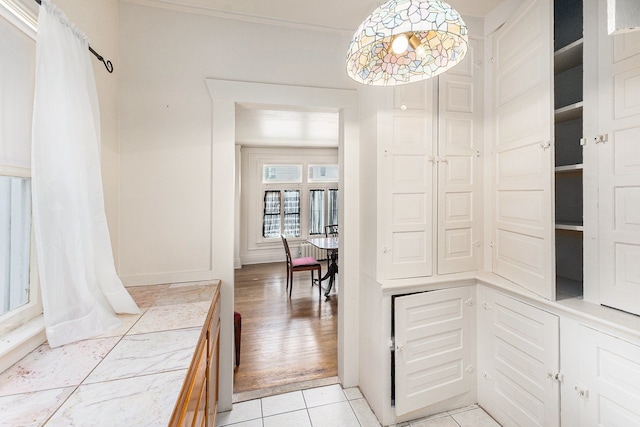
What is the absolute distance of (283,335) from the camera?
2.97m

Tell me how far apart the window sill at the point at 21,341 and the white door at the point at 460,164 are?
212 centimetres

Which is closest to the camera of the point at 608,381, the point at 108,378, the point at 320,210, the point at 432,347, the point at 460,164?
the point at 108,378

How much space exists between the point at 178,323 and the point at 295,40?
2.01m

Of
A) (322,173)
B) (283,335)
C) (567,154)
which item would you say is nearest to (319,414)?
(283,335)

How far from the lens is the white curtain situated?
1014 mm

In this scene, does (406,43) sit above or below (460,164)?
above

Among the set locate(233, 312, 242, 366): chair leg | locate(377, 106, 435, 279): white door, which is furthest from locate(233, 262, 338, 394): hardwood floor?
locate(377, 106, 435, 279): white door

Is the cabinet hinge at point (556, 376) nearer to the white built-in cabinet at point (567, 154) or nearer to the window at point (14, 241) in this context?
the white built-in cabinet at point (567, 154)

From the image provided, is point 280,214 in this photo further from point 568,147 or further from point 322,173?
point 568,147

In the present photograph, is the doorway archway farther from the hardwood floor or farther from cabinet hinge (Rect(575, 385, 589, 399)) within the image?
cabinet hinge (Rect(575, 385, 589, 399))

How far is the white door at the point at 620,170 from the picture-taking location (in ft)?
4.03

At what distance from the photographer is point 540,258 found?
1.57 metres

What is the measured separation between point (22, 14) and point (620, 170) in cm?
259

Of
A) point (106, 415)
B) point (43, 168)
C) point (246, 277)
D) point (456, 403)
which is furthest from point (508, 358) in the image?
point (246, 277)
